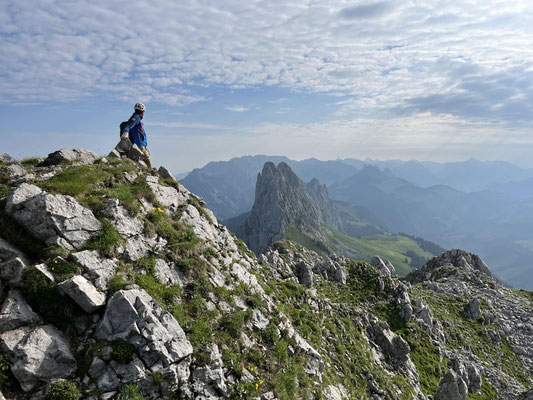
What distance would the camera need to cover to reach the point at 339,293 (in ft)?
132

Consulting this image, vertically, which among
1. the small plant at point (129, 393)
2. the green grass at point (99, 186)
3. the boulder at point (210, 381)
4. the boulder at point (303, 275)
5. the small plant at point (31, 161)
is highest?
the small plant at point (31, 161)

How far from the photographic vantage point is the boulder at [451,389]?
84.7 feet

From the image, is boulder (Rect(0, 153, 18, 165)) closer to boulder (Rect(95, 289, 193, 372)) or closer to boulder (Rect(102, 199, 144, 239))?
boulder (Rect(102, 199, 144, 239))

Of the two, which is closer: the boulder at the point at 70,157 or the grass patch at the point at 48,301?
the grass patch at the point at 48,301

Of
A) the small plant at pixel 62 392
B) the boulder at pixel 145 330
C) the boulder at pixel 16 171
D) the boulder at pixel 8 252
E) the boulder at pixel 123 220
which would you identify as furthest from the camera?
the boulder at pixel 16 171

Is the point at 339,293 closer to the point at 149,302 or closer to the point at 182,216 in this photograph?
the point at 182,216

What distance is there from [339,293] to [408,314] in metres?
9.85

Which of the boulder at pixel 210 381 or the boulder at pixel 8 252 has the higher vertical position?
the boulder at pixel 8 252

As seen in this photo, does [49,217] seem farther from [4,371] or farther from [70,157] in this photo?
[70,157]

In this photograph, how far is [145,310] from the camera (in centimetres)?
1177

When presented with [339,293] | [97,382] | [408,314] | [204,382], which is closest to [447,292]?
[408,314]

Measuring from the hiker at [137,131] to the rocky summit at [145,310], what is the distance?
43.4 inches

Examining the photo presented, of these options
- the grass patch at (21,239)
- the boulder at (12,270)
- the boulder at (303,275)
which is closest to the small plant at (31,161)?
the grass patch at (21,239)

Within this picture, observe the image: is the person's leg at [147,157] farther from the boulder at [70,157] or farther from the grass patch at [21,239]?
the grass patch at [21,239]
